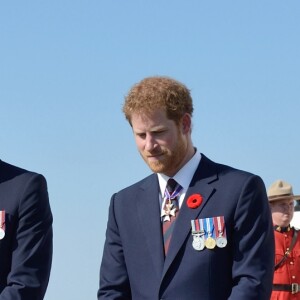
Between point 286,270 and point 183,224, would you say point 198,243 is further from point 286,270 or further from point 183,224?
Result: point 286,270

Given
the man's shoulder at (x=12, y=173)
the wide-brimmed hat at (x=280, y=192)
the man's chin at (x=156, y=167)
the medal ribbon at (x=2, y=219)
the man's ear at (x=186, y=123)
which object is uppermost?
the wide-brimmed hat at (x=280, y=192)

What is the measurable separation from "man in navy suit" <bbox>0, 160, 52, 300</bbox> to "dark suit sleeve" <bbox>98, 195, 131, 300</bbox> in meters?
0.34

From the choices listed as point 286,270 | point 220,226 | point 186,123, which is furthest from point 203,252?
point 286,270

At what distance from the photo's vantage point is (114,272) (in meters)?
6.41

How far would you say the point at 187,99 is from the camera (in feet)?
20.6

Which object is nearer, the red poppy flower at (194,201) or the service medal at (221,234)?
the service medal at (221,234)

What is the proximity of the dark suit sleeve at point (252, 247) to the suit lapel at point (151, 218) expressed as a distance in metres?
0.44

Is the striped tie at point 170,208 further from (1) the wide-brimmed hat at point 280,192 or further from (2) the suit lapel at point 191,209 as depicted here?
(1) the wide-brimmed hat at point 280,192

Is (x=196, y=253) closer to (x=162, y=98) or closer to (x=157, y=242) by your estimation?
(x=157, y=242)

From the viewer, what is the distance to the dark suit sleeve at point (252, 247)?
6004 mm

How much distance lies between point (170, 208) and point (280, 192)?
614cm

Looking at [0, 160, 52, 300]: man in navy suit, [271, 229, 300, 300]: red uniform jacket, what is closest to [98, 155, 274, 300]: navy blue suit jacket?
[0, 160, 52, 300]: man in navy suit

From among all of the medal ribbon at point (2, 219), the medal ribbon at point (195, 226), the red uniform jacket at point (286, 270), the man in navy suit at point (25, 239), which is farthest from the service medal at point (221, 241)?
the red uniform jacket at point (286, 270)

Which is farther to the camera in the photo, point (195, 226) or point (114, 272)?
point (114, 272)
